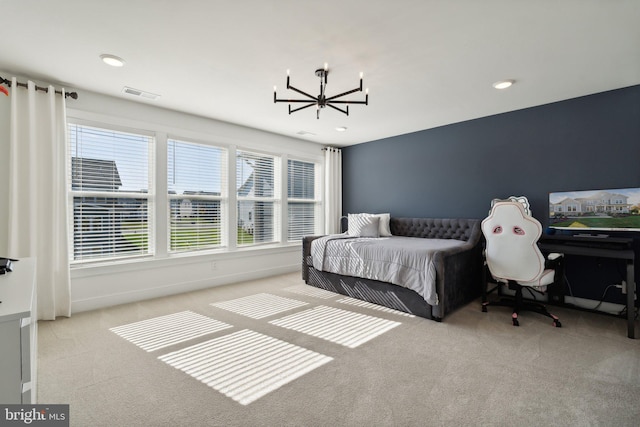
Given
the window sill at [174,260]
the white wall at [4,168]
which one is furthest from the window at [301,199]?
the white wall at [4,168]

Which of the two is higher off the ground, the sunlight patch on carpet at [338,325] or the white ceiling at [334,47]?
the white ceiling at [334,47]

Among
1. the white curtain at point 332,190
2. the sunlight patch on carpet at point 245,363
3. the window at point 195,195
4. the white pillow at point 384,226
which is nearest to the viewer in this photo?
the sunlight patch on carpet at point 245,363

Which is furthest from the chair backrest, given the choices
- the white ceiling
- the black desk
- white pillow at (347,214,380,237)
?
white pillow at (347,214,380,237)

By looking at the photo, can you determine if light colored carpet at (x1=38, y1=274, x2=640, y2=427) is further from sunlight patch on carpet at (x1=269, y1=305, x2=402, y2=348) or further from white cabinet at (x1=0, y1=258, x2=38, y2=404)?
white cabinet at (x1=0, y1=258, x2=38, y2=404)

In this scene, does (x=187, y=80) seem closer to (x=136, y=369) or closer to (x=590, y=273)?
(x=136, y=369)

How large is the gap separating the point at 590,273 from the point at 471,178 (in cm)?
178

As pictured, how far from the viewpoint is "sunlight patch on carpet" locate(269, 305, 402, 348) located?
2.69m

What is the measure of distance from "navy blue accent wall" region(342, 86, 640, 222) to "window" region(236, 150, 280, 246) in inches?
67.3

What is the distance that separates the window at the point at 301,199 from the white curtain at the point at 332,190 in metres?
0.23

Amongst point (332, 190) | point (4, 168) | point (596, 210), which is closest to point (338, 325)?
point (596, 210)

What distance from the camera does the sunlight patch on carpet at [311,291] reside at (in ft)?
13.2

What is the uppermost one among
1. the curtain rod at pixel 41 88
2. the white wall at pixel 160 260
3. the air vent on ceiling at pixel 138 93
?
the air vent on ceiling at pixel 138 93

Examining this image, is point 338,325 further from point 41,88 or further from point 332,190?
point 41,88

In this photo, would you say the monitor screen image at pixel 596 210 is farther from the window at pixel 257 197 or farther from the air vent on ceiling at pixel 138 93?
the air vent on ceiling at pixel 138 93
